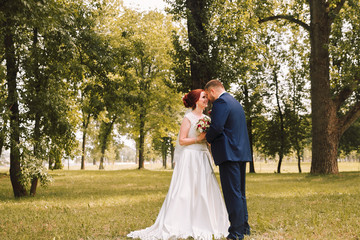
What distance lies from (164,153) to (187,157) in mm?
51427

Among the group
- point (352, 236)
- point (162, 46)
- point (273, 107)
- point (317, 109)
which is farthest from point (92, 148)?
point (352, 236)

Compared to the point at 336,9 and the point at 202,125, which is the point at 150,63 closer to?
the point at 336,9

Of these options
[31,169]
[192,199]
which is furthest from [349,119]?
[31,169]

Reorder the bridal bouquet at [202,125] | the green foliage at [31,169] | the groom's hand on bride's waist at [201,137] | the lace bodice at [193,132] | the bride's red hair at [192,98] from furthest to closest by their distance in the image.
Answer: the green foliage at [31,169]
the bride's red hair at [192,98]
the lace bodice at [193,132]
the groom's hand on bride's waist at [201,137]
the bridal bouquet at [202,125]

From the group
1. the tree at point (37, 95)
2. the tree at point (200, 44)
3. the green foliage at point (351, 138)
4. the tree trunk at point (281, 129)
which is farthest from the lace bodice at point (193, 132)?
the green foliage at point (351, 138)

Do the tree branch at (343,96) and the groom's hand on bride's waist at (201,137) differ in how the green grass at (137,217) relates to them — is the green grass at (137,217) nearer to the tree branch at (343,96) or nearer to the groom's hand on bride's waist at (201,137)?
the groom's hand on bride's waist at (201,137)

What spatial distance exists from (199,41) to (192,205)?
9.95 meters

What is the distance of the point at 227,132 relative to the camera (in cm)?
506

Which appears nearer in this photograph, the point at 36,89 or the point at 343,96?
the point at 36,89

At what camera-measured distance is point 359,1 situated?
17.3 meters

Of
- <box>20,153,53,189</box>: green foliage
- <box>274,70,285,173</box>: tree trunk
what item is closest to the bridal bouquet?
<box>20,153,53,189</box>: green foliage

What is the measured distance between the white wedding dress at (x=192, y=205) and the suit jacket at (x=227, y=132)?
78 cm

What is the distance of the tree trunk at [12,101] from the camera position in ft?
33.9

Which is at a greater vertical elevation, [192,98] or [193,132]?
[192,98]
